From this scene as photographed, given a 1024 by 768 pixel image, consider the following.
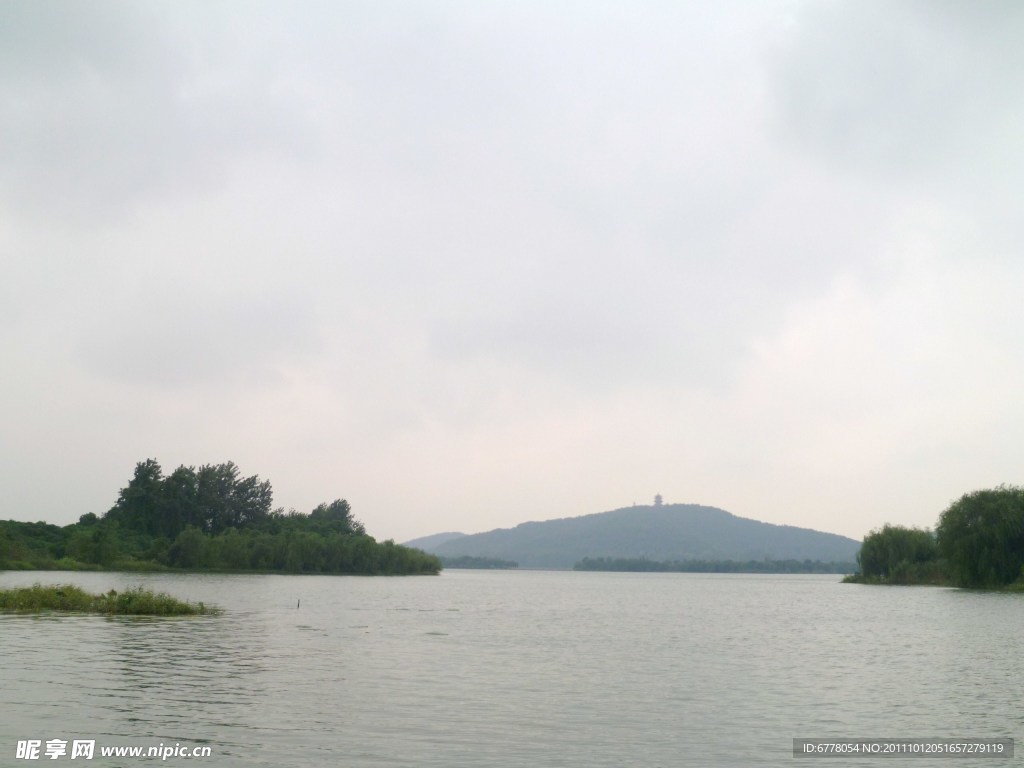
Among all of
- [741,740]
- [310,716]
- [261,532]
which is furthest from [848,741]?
[261,532]

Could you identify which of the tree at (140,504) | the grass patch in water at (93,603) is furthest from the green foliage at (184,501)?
the grass patch in water at (93,603)

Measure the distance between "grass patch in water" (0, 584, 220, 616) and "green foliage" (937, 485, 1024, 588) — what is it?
269 ft

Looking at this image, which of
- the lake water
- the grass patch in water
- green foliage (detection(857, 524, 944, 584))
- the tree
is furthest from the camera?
the tree

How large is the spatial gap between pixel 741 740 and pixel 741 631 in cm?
3565

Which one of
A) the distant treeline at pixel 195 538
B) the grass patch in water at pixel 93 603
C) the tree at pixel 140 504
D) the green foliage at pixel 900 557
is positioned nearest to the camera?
the grass patch in water at pixel 93 603

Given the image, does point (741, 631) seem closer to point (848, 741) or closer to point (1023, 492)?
point (848, 741)

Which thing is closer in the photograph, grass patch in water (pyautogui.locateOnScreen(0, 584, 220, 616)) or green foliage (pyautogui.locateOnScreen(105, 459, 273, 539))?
grass patch in water (pyautogui.locateOnScreen(0, 584, 220, 616))

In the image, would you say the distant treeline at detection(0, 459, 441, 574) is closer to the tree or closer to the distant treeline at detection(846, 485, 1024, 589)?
the tree

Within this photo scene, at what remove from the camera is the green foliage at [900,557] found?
4902 inches

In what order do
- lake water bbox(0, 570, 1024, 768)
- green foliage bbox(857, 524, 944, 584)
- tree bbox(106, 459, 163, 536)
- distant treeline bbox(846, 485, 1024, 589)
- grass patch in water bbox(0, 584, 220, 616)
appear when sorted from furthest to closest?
tree bbox(106, 459, 163, 536) → green foliage bbox(857, 524, 944, 584) → distant treeline bbox(846, 485, 1024, 589) → grass patch in water bbox(0, 584, 220, 616) → lake water bbox(0, 570, 1024, 768)

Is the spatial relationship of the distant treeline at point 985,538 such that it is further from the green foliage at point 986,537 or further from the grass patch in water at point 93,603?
the grass patch in water at point 93,603

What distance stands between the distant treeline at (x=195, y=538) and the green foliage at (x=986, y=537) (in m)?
108

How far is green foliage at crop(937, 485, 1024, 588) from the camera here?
9644cm

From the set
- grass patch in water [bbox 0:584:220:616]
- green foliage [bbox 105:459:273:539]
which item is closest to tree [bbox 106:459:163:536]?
green foliage [bbox 105:459:273:539]
